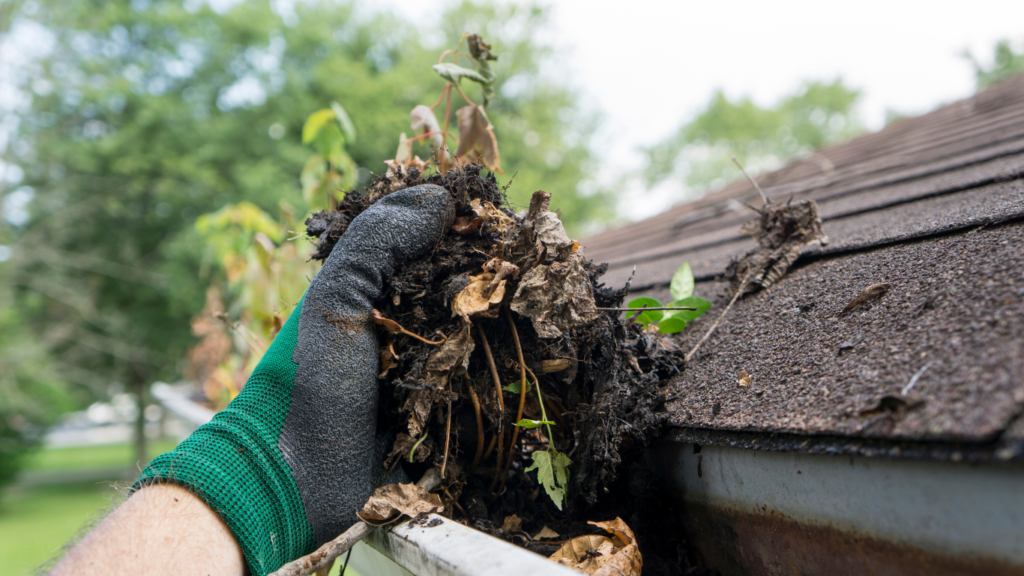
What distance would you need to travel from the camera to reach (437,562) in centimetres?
72

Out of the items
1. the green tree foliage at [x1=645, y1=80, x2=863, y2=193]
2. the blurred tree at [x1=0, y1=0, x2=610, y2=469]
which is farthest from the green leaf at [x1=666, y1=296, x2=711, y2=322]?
the green tree foliage at [x1=645, y1=80, x2=863, y2=193]

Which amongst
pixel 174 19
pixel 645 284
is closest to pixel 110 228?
pixel 174 19

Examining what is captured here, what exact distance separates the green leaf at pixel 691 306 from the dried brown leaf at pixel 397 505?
646 mm

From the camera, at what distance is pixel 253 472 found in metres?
0.87

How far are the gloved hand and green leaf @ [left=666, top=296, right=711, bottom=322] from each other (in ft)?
1.79

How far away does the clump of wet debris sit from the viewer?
920 millimetres

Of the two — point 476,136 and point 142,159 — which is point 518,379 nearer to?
point 476,136

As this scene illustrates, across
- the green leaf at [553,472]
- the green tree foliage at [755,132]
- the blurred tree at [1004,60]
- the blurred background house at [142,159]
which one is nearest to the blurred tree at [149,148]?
the blurred background house at [142,159]

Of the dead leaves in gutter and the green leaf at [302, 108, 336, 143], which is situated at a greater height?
the green leaf at [302, 108, 336, 143]

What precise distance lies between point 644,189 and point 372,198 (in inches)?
908

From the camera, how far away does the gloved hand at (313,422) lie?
0.86 metres

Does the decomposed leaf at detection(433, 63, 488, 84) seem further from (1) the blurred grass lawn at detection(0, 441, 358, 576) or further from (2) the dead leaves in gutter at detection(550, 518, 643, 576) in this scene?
(1) the blurred grass lawn at detection(0, 441, 358, 576)

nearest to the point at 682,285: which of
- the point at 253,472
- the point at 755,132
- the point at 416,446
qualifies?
the point at 416,446

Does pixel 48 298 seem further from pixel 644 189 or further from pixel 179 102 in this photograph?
pixel 644 189
